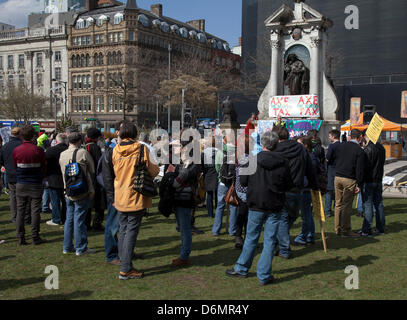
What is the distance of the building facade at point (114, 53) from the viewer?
6856 cm

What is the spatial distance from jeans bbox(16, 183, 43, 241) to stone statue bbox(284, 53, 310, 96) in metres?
11.7

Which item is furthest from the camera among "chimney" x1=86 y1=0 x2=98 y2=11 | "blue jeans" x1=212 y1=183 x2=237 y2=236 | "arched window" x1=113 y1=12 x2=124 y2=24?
"chimney" x1=86 y1=0 x2=98 y2=11

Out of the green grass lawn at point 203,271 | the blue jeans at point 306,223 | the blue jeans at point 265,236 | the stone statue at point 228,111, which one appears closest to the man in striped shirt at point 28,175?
the green grass lawn at point 203,271

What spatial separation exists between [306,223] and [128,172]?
3554 millimetres

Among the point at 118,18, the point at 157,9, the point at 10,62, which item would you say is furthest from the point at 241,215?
the point at 10,62

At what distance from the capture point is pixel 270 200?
18.5 feet

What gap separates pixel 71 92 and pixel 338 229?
7298 cm

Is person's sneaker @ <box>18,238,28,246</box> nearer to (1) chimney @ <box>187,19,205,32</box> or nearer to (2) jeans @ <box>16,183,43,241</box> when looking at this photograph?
(2) jeans @ <box>16,183,43,241</box>

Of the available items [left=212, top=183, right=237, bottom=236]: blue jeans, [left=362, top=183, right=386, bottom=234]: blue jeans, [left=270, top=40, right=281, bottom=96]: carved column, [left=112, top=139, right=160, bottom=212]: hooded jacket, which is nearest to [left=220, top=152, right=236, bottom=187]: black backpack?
[left=212, top=183, right=237, bottom=236]: blue jeans

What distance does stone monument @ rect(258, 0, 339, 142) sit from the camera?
653 inches

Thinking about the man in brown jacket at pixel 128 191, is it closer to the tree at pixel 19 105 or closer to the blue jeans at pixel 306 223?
the blue jeans at pixel 306 223

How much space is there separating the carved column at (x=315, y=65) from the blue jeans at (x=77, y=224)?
457 inches

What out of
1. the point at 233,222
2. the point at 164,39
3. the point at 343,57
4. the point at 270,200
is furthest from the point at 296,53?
the point at 164,39
